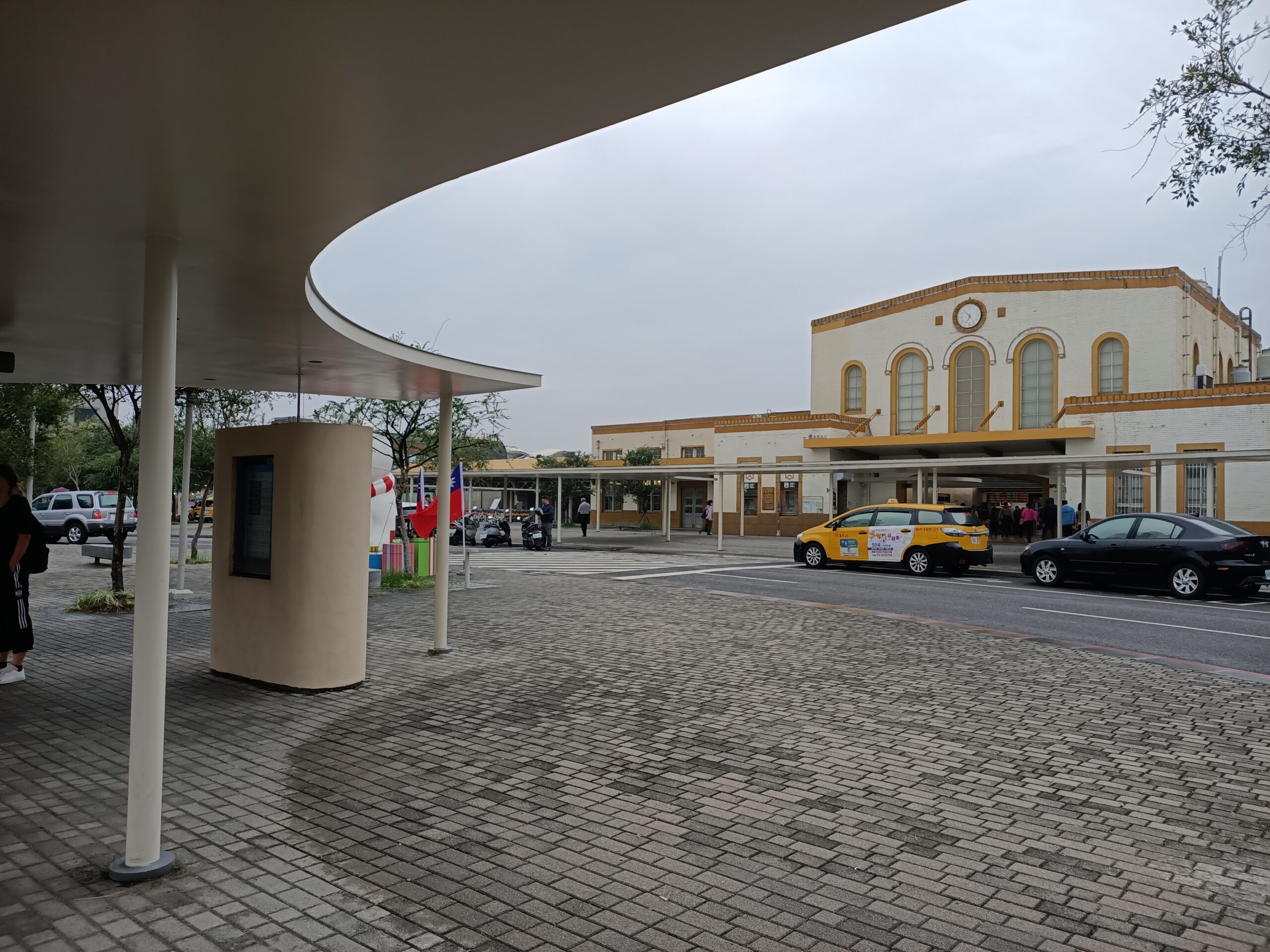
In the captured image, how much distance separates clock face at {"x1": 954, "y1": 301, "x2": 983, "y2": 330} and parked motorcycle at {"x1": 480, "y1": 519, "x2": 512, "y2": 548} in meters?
21.4

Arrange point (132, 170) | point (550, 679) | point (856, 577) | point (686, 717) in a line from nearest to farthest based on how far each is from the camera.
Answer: point (132, 170) < point (686, 717) < point (550, 679) < point (856, 577)

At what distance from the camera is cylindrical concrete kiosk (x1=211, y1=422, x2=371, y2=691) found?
7156mm

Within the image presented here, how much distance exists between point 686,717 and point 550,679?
1683 mm

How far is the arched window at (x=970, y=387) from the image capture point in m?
37.8

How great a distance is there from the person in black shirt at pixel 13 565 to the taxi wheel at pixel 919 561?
674 inches

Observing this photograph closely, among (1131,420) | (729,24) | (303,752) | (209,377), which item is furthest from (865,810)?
(1131,420)

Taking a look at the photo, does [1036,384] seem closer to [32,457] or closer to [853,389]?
[853,389]

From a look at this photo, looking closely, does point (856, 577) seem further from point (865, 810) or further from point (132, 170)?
point (132, 170)

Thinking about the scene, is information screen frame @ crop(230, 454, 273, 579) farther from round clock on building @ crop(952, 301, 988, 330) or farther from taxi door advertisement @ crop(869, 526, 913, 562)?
round clock on building @ crop(952, 301, 988, 330)

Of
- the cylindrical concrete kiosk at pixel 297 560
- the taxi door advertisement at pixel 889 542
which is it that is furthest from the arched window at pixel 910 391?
the cylindrical concrete kiosk at pixel 297 560

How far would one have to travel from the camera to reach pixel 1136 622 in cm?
1230

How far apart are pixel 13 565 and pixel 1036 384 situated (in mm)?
36850

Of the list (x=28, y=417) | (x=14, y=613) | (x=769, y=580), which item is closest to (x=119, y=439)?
(x=14, y=613)

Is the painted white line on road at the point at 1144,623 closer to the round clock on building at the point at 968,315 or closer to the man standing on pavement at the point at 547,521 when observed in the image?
the man standing on pavement at the point at 547,521
